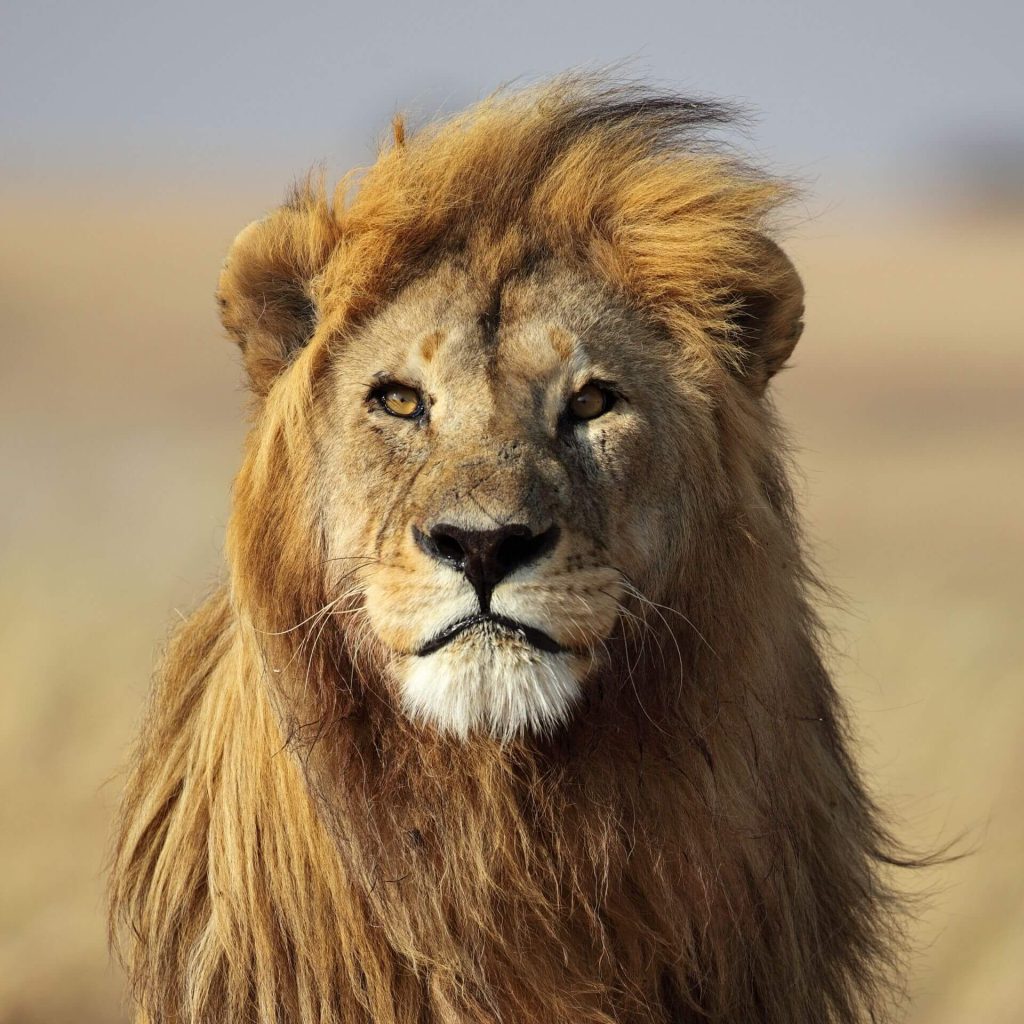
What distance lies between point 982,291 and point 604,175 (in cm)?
4069

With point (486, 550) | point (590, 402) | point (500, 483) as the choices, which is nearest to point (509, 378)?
point (590, 402)

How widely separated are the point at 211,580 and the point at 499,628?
1.49m

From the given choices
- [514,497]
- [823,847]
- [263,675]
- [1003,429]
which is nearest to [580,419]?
[514,497]

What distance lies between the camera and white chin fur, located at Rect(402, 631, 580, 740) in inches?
115

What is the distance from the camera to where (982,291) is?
42.2 meters

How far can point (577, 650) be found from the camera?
303 centimetres

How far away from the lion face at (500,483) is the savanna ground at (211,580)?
0.51 m

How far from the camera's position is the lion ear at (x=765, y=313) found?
11.7 feet

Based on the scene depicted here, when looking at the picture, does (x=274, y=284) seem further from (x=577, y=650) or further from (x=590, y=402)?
(x=577, y=650)

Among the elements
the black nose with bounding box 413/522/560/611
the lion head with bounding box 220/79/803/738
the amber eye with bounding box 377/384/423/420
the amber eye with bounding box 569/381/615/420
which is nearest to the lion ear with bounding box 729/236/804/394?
the lion head with bounding box 220/79/803/738

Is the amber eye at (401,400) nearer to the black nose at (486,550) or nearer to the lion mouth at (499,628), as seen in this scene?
the black nose at (486,550)

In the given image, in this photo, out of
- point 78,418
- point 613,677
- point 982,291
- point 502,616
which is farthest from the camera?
point 982,291

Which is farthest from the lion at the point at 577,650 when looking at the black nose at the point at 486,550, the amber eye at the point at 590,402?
the black nose at the point at 486,550

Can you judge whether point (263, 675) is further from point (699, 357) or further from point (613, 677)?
point (699, 357)
